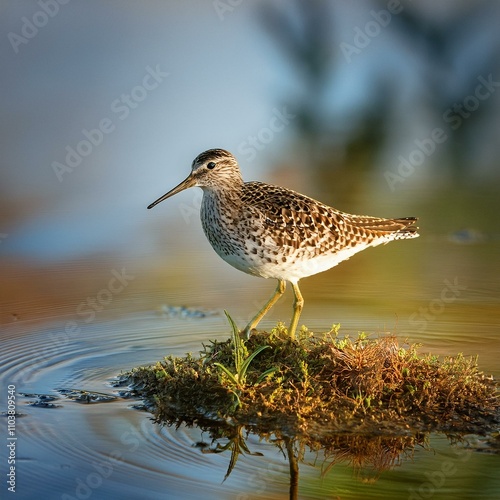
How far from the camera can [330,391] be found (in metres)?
7.72

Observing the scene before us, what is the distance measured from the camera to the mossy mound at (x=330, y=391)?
7410mm

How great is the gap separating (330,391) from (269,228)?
1.89 m

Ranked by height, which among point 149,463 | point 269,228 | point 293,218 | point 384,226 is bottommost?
point 149,463

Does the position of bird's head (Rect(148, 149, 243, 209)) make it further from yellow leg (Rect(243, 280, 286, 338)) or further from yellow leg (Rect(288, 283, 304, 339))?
yellow leg (Rect(288, 283, 304, 339))

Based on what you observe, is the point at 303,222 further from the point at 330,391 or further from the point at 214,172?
the point at 330,391

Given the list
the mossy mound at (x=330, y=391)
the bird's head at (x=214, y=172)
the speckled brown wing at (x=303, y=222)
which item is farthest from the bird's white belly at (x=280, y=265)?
the mossy mound at (x=330, y=391)

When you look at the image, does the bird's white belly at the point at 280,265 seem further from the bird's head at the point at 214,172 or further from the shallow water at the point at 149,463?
the shallow water at the point at 149,463

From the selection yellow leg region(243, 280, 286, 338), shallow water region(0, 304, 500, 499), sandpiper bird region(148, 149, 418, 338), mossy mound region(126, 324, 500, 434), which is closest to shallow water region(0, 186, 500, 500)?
shallow water region(0, 304, 500, 499)

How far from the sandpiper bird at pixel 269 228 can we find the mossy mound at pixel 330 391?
33.5 inches

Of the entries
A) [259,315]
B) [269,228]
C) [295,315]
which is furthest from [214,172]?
[295,315]

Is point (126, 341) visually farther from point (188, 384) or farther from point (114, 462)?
point (114, 462)

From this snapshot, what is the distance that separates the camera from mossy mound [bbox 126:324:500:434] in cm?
741

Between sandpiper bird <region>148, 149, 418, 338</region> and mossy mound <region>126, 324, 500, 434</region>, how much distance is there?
852mm

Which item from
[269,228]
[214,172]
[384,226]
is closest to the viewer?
[269,228]
